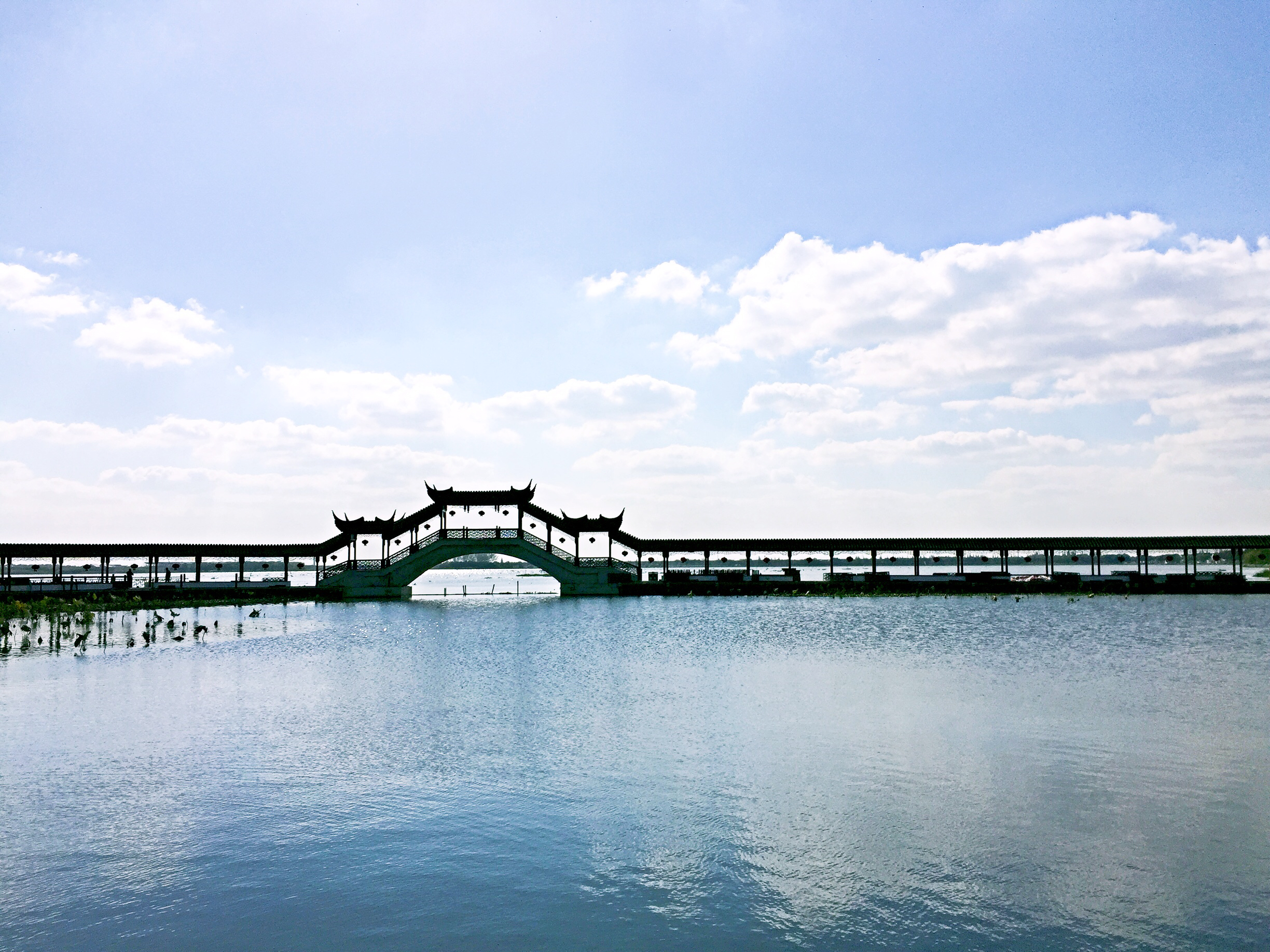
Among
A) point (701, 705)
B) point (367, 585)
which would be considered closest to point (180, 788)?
point (701, 705)

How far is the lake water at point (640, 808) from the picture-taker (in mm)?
9258

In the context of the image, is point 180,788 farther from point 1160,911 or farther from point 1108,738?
point 1108,738

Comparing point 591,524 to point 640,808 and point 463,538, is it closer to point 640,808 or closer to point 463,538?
point 463,538

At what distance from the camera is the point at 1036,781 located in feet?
46.8

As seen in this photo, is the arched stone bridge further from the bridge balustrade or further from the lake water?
the lake water

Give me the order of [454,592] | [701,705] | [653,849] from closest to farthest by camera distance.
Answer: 1. [653,849]
2. [701,705]
3. [454,592]

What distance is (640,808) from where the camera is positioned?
42.7ft

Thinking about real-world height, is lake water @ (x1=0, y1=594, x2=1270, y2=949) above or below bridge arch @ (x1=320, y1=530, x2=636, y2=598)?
below

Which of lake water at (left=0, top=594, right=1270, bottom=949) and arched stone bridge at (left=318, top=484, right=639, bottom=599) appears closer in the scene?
lake water at (left=0, top=594, right=1270, bottom=949)

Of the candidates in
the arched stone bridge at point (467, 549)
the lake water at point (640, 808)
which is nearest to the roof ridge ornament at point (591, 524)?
the arched stone bridge at point (467, 549)

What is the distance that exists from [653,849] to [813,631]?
32.7 m

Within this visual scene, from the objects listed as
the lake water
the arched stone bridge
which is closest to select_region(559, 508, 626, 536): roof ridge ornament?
the arched stone bridge

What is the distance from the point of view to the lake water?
9.26 metres

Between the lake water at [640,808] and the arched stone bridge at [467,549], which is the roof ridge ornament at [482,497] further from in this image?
the lake water at [640,808]
